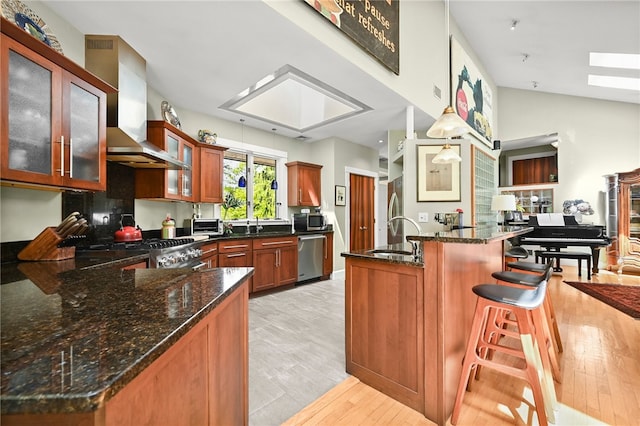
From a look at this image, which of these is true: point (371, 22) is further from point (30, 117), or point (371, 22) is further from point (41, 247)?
point (41, 247)

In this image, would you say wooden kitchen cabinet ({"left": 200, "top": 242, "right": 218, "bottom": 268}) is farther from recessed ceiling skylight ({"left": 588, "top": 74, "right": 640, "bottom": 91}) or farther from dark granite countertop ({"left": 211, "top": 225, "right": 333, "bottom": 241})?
recessed ceiling skylight ({"left": 588, "top": 74, "right": 640, "bottom": 91})

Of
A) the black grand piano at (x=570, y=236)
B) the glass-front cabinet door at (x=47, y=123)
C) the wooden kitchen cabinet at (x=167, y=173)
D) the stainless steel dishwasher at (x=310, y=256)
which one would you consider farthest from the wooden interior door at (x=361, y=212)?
the glass-front cabinet door at (x=47, y=123)

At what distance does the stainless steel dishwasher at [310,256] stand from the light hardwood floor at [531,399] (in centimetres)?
269

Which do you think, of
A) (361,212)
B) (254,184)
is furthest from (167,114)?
(361,212)

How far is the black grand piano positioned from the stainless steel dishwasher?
3735 millimetres

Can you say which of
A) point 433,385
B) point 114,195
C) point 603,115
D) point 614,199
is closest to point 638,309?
point 614,199

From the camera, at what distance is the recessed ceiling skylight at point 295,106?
3.69 meters

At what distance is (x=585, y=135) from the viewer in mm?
5918

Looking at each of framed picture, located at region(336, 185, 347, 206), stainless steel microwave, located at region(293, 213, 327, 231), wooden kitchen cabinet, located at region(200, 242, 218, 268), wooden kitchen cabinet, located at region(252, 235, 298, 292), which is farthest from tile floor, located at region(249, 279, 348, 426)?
framed picture, located at region(336, 185, 347, 206)

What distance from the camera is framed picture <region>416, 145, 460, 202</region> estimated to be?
12.7 feet

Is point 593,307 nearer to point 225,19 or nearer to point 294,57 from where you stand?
point 294,57

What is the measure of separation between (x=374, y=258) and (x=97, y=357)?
155cm

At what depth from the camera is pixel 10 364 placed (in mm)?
478

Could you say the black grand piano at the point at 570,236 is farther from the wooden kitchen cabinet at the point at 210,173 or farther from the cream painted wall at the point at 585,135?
the wooden kitchen cabinet at the point at 210,173
